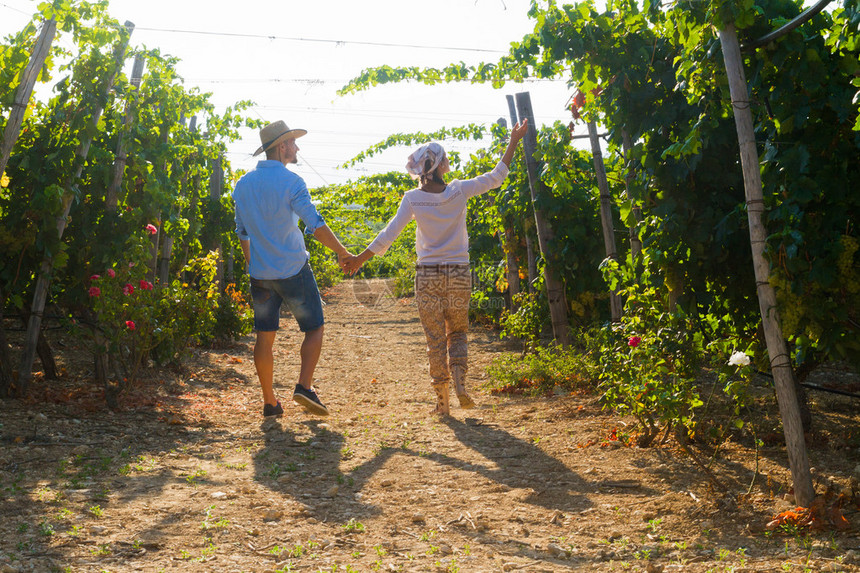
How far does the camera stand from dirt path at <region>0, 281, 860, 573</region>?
9.00ft

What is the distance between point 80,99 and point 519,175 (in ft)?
17.3

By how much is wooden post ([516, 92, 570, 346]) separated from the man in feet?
10.1

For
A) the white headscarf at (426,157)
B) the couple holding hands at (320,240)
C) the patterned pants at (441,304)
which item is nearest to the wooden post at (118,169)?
the couple holding hands at (320,240)

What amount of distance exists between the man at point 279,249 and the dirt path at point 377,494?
446mm

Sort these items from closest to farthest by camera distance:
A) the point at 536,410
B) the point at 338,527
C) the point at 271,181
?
the point at 338,527 < the point at 271,181 < the point at 536,410

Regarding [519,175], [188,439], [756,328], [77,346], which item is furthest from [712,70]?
[77,346]

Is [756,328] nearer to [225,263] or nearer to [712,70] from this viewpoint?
[712,70]

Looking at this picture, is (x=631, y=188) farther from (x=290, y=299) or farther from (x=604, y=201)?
(x=290, y=299)

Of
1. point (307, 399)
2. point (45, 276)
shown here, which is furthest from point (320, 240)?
point (45, 276)

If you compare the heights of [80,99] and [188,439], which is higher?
[80,99]

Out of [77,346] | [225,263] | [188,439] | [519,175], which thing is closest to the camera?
[188,439]

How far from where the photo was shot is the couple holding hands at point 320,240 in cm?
520

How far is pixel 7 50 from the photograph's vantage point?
509 centimetres

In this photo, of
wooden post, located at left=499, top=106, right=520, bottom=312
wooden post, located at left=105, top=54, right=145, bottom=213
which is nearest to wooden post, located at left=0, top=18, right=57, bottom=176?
wooden post, located at left=105, top=54, right=145, bottom=213
